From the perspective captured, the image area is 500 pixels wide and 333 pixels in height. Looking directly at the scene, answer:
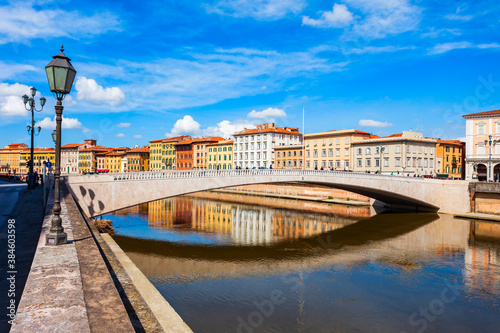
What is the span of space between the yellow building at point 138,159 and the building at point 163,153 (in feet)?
8.52

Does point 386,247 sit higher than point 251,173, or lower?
lower

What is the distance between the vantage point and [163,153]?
106 metres

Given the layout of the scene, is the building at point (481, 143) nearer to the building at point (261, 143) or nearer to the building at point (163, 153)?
the building at point (261, 143)

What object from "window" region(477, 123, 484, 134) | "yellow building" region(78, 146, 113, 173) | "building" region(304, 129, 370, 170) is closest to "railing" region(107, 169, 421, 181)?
"window" region(477, 123, 484, 134)

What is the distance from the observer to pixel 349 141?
62719 mm

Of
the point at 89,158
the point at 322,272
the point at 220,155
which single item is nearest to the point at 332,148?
the point at 220,155

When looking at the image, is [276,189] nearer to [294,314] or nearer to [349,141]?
[349,141]

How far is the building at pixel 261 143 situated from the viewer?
76.8m

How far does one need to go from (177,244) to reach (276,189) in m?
37.4

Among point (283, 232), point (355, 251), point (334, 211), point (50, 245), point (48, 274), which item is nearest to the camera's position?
point (48, 274)

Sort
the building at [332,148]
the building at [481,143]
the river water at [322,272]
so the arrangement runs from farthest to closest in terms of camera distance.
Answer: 1. the building at [332,148]
2. the building at [481,143]
3. the river water at [322,272]

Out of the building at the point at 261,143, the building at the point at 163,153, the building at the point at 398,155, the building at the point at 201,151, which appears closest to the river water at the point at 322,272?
the building at the point at 398,155

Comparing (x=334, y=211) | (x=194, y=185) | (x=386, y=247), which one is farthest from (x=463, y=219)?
(x=194, y=185)

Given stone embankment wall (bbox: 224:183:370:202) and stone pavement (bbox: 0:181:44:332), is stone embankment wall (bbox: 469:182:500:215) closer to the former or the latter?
stone embankment wall (bbox: 224:183:370:202)
